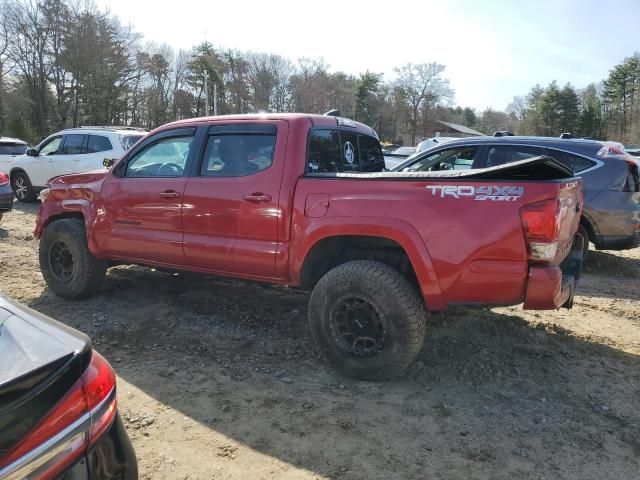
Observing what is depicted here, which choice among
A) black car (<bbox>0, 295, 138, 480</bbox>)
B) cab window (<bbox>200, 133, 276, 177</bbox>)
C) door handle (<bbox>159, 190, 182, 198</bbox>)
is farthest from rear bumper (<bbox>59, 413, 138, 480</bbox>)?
door handle (<bbox>159, 190, 182, 198</bbox>)

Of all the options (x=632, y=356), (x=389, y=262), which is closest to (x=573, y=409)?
(x=632, y=356)

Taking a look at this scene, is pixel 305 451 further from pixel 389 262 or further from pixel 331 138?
pixel 331 138

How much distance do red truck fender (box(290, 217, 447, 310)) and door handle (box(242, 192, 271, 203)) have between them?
1.30 ft

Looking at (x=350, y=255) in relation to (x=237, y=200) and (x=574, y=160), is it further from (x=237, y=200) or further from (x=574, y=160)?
(x=574, y=160)

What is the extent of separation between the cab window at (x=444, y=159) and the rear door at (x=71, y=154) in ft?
25.4

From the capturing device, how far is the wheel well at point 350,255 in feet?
12.1

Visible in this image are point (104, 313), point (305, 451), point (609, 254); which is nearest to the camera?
point (305, 451)

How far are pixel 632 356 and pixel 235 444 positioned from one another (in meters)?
3.33

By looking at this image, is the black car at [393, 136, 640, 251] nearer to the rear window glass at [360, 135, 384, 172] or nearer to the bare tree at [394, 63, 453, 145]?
the rear window glass at [360, 135, 384, 172]

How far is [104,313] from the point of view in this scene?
4898 millimetres

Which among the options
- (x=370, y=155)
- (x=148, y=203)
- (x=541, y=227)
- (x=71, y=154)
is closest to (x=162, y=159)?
(x=148, y=203)

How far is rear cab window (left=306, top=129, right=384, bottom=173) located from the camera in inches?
162

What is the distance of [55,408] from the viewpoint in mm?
1525

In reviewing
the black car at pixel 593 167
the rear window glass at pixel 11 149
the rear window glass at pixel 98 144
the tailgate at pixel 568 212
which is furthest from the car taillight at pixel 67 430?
the rear window glass at pixel 11 149
